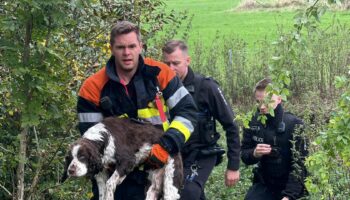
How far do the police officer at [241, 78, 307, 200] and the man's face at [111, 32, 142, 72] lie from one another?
193cm

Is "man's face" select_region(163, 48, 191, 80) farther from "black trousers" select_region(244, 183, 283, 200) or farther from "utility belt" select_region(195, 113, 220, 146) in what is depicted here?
"black trousers" select_region(244, 183, 283, 200)

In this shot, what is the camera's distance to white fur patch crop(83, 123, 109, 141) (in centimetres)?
533

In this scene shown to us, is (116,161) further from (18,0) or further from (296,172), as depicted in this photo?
(296,172)

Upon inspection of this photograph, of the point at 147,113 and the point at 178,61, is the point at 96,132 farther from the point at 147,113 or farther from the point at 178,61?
the point at 178,61

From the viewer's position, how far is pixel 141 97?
5578mm

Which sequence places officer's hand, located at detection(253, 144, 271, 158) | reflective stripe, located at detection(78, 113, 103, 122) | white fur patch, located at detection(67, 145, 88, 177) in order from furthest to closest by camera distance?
officer's hand, located at detection(253, 144, 271, 158) → reflective stripe, located at detection(78, 113, 103, 122) → white fur patch, located at detection(67, 145, 88, 177)

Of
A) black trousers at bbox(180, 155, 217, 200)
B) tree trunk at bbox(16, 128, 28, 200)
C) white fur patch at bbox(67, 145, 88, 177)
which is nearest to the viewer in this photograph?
white fur patch at bbox(67, 145, 88, 177)

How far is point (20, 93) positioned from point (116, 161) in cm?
100

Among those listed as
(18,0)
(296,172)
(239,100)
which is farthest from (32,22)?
(239,100)

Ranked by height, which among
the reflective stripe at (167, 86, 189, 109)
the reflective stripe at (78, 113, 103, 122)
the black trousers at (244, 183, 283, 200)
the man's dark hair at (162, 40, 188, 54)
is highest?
the man's dark hair at (162, 40, 188, 54)

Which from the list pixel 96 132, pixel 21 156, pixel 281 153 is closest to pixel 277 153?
pixel 281 153

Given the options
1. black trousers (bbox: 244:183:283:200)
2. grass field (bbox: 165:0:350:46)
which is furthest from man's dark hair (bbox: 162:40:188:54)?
grass field (bbox: 165:0:350:46)

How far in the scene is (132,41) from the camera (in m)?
5.60

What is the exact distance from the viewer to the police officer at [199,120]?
670 centimetres
